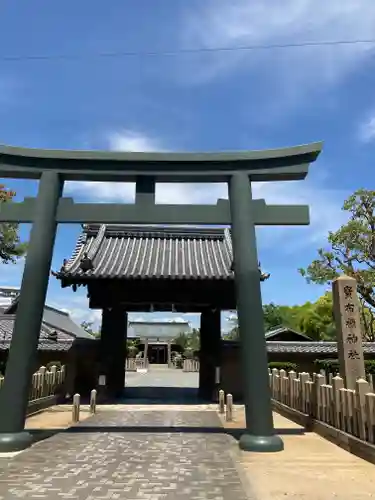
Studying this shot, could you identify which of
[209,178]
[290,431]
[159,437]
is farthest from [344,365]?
[209,178]

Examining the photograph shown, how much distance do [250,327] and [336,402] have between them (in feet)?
10.1

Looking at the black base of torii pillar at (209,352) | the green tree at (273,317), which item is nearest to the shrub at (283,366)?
the black base of torii pillar at (209,352)

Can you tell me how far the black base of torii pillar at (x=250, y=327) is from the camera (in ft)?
28.9

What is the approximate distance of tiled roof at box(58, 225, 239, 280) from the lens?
18.7m

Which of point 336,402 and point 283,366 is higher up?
point 283,366

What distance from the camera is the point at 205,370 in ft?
68.2

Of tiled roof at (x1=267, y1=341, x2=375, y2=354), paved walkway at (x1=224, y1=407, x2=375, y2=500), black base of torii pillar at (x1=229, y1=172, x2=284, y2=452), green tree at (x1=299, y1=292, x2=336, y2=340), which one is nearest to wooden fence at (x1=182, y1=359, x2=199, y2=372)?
green tree at (x1=299, y1=292, x2=336, y2=340)

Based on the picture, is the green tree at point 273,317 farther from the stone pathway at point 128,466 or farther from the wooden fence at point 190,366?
the stone pathway at point 128,466

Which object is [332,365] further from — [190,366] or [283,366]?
[190,366]

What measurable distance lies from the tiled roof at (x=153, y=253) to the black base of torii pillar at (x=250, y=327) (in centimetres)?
866

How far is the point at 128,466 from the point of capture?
7.45 metres

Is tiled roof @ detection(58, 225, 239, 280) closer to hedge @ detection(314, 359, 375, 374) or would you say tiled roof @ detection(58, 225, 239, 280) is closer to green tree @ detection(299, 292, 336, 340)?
hedge @ detection(314, 359, 375, 374)

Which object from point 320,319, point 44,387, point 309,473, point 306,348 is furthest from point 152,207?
point 320,319

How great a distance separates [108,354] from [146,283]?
339cm
